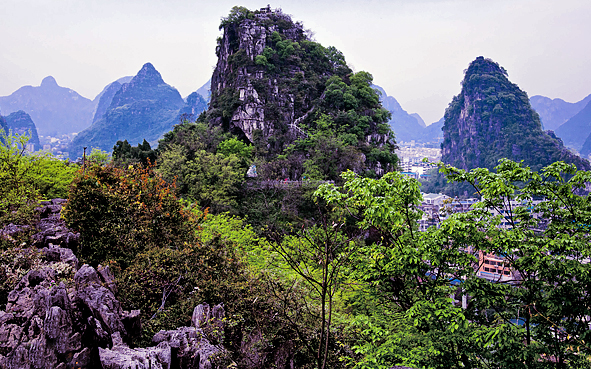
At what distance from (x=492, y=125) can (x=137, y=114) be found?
12400 centimetres

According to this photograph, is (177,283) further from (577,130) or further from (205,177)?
(577,130)

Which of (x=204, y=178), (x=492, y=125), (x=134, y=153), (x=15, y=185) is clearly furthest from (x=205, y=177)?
(x=492, y=125)

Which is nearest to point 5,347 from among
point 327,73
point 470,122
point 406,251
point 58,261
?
point 58,261

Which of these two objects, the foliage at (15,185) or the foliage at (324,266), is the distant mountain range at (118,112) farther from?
the foliage at (324,266)

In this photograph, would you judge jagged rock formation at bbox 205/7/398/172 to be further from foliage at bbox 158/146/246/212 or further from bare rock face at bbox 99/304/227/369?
bare rock face at bbox 99/304/227/369

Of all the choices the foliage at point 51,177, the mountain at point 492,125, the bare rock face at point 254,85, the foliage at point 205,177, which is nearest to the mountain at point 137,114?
the bare rock face at point 254,85

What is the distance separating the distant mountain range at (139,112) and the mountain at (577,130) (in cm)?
14802

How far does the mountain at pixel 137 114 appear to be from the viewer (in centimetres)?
11147

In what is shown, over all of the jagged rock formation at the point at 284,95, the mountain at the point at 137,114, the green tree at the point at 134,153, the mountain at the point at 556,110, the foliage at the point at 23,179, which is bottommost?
the foliage at the point at 23,179

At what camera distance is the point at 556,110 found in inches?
6156

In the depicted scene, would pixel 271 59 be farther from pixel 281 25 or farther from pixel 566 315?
pixel 566 315

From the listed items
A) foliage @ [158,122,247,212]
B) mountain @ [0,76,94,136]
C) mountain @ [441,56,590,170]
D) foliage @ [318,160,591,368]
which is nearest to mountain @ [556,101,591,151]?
mountain @ [441,56,590,170]

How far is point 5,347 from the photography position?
4273mm

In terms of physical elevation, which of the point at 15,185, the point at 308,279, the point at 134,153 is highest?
the point at 134,153
